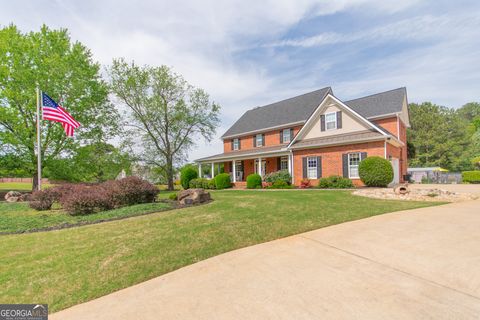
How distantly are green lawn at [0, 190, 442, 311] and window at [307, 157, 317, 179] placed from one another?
32.6 ft

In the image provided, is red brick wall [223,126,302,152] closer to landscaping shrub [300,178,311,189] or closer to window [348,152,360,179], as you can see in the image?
landscaping shrub [300,178,311,189]

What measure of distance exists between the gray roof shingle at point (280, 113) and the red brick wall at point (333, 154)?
4.09 meters

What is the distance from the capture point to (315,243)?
4641mm

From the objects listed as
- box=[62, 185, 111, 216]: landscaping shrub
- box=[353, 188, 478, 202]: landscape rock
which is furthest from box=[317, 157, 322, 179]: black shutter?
box=[62, 185, 111, 216]: landscaping shrub

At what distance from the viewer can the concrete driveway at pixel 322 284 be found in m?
2.51

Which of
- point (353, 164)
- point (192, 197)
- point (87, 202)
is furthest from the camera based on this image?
point (353, 164)

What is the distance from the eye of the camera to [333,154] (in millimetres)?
16625

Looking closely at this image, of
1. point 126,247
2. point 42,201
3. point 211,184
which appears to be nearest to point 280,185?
point 211,184

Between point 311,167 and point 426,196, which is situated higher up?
point 311,167

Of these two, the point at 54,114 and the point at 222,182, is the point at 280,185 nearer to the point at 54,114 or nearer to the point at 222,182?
the point at 222,182

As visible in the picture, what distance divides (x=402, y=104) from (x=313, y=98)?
6.99 m

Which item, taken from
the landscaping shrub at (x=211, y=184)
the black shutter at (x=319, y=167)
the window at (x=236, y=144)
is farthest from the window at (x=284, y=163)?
the window at (x=236, y=144)

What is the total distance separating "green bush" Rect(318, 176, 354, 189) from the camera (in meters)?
15.2

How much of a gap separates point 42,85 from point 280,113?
1912 centimetres
